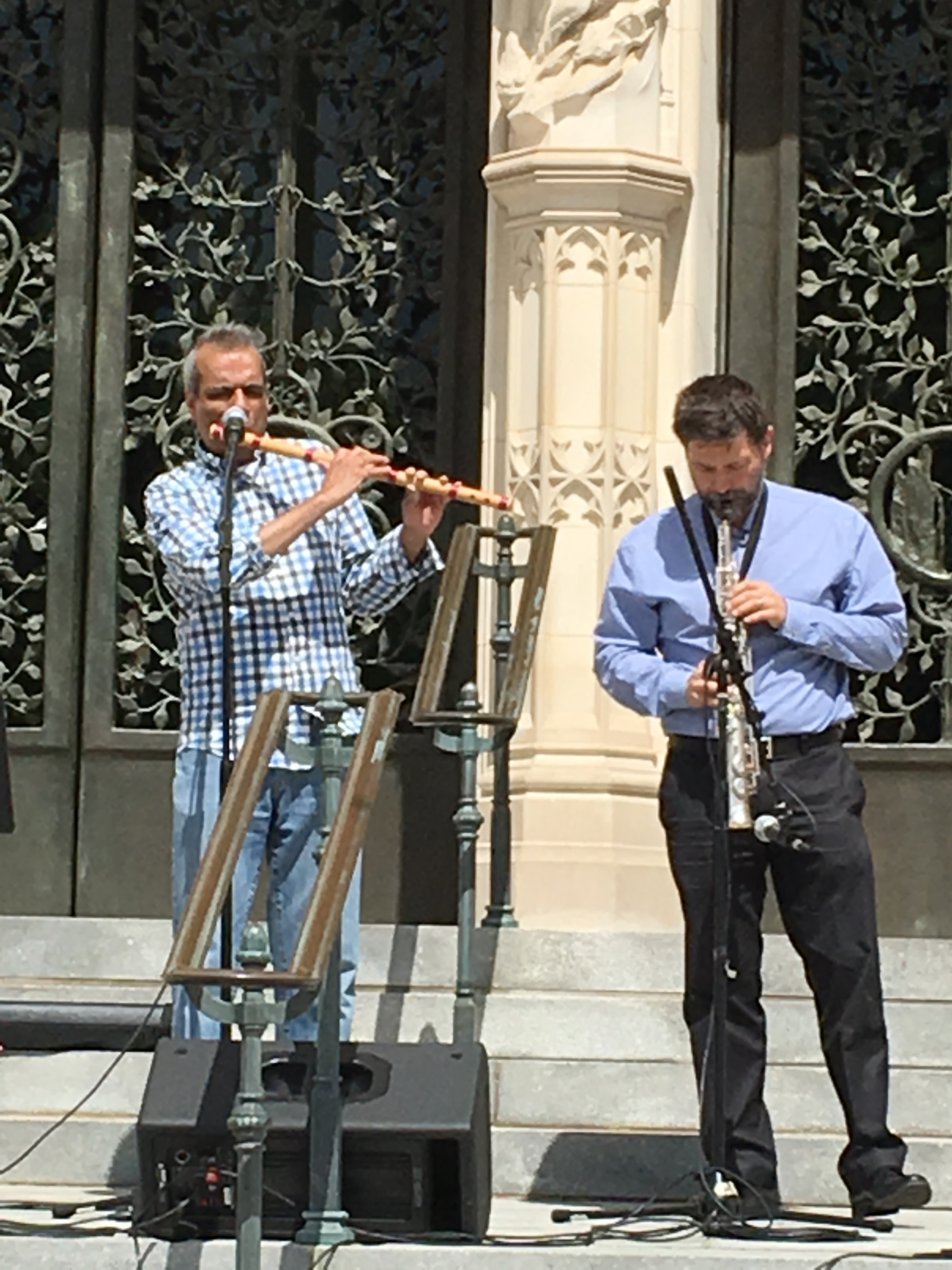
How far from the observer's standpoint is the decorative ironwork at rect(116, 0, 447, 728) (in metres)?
10.4

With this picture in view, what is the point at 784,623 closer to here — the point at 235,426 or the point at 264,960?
the point at 235,426

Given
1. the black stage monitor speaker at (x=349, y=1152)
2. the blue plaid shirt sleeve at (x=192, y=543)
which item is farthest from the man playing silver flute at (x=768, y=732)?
the blue plaid shirt sleeve at (x=192, y=543)

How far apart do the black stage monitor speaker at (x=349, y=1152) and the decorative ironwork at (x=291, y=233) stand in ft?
13.2

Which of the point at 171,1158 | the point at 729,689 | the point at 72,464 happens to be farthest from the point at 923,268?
the point at 171,1158

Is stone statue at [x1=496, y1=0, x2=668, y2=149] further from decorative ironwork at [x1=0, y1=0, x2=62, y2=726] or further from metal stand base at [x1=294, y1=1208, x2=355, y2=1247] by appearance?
metal stand base at [x1=294, y1=1208, x2=355, y2=1247]

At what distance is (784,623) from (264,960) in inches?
63.2

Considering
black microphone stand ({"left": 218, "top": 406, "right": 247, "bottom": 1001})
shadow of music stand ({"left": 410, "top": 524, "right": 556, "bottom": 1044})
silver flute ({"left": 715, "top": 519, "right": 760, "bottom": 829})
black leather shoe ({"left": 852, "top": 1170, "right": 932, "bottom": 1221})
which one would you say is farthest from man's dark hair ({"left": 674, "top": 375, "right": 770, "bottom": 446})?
black leather shoe ({"left": 852, "top": 1170, "right": 932, "bottom": 1221})

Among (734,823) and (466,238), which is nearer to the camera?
(734,823)

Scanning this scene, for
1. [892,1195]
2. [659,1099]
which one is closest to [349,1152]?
[892,1195]

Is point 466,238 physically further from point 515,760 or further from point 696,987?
point 696,987

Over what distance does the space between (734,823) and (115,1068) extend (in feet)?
6.89

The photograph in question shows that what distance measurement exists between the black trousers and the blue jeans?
0.85 m

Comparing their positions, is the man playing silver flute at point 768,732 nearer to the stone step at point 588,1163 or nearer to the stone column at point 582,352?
the stone step at point 588,1163

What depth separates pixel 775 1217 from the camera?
261 inches
